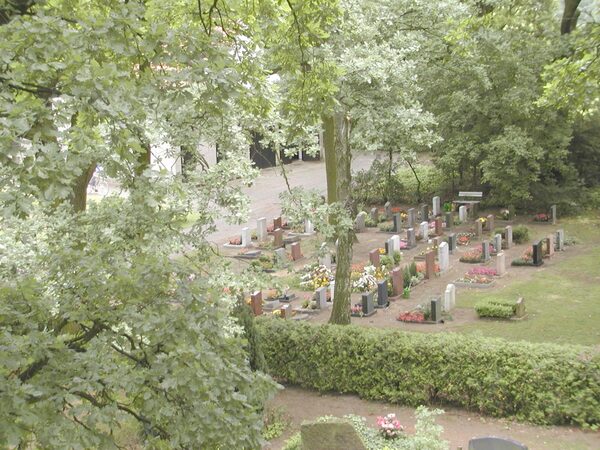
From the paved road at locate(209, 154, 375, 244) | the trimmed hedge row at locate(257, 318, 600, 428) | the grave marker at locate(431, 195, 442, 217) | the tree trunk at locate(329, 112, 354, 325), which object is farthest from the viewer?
the paved road at locate(209, 154, 375, 244)

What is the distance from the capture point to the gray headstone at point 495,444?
907cm

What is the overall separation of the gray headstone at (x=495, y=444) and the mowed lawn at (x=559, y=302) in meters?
5.09

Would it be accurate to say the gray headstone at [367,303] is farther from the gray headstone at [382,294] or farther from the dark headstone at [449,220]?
the dark headstone at [449,220]

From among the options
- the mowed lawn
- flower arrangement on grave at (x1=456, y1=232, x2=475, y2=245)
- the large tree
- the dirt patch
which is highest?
the large tree

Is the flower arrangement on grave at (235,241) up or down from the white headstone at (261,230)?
down

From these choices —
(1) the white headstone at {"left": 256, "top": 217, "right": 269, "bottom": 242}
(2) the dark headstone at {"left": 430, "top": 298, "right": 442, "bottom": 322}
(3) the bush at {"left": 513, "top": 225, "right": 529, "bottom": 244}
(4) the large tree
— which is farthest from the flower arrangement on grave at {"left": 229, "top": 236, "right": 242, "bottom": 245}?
(4) the large tree

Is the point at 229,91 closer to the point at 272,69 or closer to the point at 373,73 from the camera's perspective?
the point at 272,69

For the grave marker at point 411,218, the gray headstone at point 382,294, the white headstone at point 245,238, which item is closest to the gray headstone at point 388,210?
the grave marker at point 411,218

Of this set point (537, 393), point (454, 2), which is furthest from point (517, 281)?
point (537, 393)

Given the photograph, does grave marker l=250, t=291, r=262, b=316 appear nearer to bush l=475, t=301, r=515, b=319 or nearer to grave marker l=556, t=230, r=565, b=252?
bush l=475, t=301, r=515, b=319

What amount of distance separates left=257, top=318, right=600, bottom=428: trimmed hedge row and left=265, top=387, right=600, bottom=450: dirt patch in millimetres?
168

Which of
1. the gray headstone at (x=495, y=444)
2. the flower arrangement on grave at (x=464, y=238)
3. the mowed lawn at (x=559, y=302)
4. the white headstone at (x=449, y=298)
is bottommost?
the mowed lawn at (x=559, y=302)

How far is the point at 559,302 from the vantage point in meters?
18.3

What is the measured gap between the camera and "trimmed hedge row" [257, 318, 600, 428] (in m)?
11.4
